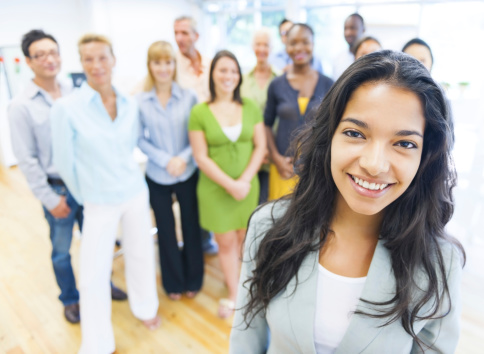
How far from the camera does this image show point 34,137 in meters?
1.94

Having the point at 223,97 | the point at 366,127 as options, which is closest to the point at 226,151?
the point at 223,97

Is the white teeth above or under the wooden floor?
above

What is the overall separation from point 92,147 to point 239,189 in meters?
0.88

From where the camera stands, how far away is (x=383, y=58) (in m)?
0.77

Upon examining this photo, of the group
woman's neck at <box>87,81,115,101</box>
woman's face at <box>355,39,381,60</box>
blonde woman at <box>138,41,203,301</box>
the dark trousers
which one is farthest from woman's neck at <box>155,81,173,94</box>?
woman's face at <box>355,39,381,60</box>

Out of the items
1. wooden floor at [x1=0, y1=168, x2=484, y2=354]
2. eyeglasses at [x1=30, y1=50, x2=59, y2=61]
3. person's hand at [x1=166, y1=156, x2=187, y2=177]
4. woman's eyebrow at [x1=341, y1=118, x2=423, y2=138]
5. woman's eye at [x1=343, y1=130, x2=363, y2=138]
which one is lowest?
wooden floor at [x1=0, y1=168, x2=484, y2=354]

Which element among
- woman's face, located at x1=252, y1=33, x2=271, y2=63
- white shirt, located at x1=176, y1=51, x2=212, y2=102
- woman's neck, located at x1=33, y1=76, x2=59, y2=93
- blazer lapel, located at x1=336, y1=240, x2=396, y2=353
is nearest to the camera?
blazer lapel, located at x1=336, y1=240, x2=396, y2=353

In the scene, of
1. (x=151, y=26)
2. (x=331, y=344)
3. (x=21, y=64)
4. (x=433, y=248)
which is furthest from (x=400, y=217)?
(x=151, y=26)

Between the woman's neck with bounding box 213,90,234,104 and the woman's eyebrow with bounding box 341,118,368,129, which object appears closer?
the woman's eyebrow with bounding box 341,118,368,129

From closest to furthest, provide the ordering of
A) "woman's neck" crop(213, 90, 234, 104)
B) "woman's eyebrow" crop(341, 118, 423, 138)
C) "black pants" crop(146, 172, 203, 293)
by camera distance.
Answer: "woman's eyebrow" crop(341, 118, 423, 138)
"woman's neck" crop(213, 90, 234, 104)
"black pants" crop(146, 172, 203, 293)

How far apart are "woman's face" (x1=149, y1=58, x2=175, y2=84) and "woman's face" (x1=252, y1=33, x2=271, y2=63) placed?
3.02 feet

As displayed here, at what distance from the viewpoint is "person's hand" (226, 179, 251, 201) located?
2.10 m

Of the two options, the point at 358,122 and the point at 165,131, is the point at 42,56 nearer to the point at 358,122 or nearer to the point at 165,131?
the point at 165,131

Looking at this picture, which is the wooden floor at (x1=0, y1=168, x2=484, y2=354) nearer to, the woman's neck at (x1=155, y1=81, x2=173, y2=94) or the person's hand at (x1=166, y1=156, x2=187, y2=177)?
the person's hand at (x1=166, y1=156, x2=187, y2=177)
